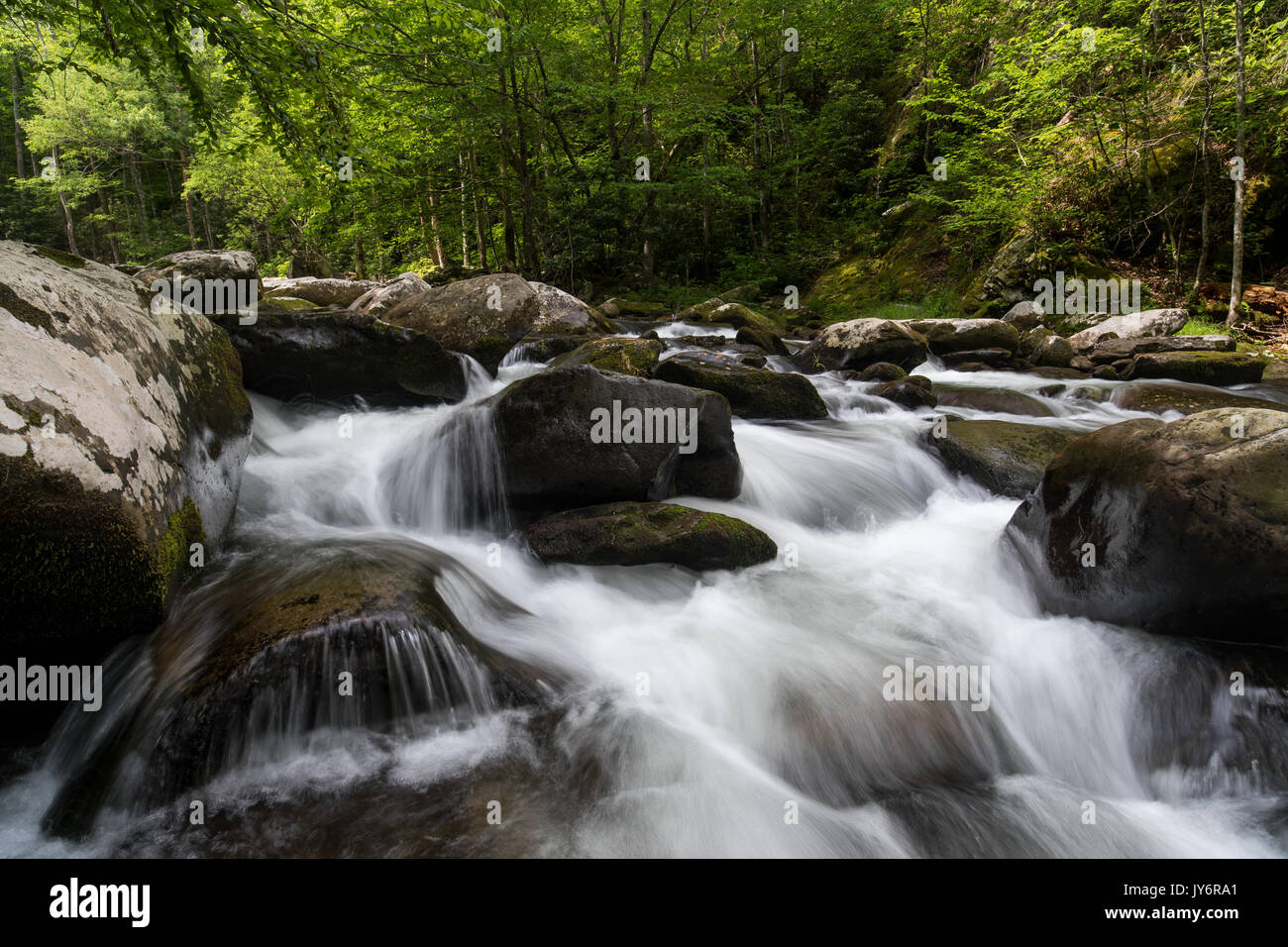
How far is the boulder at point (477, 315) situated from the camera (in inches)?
351

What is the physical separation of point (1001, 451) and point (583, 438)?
14.0 ft

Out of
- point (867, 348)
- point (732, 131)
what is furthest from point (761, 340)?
point (732, 131)

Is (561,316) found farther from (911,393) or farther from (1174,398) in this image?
(1174,398)

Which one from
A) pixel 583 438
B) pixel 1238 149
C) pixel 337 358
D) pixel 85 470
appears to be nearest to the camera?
pixel 85 470

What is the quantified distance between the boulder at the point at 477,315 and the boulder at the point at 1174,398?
27.2ft

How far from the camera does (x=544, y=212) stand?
669 inches

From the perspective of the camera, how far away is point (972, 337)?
11.6m

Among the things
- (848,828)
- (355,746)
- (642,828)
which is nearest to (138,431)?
(355,746)

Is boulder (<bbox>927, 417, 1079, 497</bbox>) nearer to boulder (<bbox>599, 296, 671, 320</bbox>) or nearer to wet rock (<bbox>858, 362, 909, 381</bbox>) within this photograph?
wet rock (<bbox>858, 362, 909, 381</bbox>)

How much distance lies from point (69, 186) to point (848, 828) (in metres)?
35.0

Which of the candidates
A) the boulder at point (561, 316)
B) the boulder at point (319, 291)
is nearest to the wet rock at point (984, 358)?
the boulder at point (561, 316)

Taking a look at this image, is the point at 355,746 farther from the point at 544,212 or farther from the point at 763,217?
the point at 763,217

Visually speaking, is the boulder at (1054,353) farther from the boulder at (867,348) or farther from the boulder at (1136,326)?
the boulder at (867,348)

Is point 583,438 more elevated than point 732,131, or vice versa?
point 732,131
